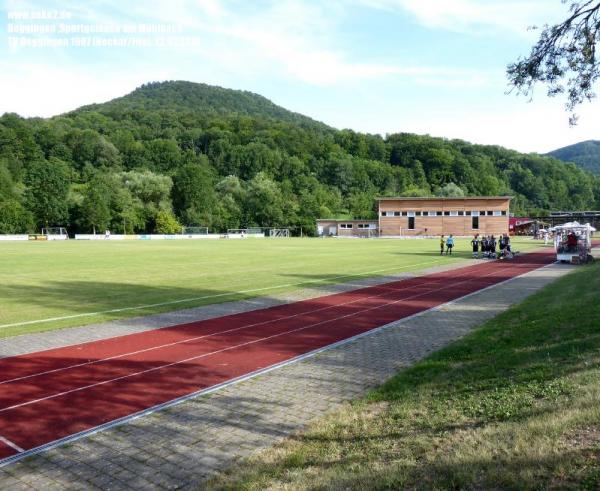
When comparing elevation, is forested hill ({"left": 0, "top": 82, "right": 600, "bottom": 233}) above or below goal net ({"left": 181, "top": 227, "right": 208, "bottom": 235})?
above

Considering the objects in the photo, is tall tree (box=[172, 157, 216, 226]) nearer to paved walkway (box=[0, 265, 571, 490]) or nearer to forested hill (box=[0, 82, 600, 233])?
forested hill (box=[0, 82, 600, 233])

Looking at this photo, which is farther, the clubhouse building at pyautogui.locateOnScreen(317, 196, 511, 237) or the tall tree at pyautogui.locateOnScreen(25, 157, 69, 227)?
the tall tree at pyautogui.locateOnScreen(25, 157, 69, 227)

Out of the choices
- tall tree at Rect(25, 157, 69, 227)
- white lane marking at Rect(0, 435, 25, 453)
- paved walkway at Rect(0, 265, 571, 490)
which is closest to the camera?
paved walkway at Rect(0, 265, 571, 490)

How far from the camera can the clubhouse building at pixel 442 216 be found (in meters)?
94.1

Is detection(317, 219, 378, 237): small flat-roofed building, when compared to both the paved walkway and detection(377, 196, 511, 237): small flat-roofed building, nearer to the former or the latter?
detection(377, 196, 511, 237): small flat-roofed building

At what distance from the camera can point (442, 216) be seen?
97000 mm

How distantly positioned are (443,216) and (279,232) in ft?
129

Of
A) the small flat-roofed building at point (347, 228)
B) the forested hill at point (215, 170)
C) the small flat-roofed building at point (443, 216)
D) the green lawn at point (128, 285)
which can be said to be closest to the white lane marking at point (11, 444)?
the green lawn at point (128, 285)

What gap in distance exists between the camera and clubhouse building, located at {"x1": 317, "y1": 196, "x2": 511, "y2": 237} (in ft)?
309

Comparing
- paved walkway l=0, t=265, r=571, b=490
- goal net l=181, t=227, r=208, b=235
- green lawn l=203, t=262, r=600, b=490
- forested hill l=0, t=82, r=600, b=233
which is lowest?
paved walkway l=0, t=265, r=571, b=490

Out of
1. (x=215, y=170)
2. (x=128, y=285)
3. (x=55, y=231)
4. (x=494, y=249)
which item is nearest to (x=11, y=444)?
(x=128, y=285)

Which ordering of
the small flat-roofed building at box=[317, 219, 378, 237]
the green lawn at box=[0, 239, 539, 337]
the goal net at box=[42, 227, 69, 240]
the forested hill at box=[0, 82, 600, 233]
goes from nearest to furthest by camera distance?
the green lawn at box=[0, 239, 539, 337] < the goal net at box=[42, 227, 69, 240] < the forested hill at box=[0, 82, 600, 233] < the small flat-roofed building at box=[317, 219, 378, 237]

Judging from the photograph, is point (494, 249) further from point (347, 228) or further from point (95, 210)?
point (95, 210)

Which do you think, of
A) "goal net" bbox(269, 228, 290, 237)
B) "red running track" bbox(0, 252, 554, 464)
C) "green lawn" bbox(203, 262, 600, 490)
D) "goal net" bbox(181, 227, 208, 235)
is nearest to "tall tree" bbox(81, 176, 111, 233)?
"goal net" bbox(181, 227, 208, 235)
